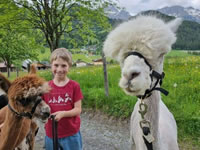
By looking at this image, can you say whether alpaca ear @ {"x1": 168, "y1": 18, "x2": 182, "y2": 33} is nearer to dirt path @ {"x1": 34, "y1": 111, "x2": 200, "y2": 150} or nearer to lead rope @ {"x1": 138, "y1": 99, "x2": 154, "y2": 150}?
lead rope @ {"x1": 138, "y1": 99, "x2": 154, "y2": 150}

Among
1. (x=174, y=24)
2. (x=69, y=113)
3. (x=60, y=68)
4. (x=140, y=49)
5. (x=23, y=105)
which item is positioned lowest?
(x=69, y=113)

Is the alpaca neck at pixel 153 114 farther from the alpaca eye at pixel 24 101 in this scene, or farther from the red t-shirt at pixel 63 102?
the alpaca eye at pixel 24 101

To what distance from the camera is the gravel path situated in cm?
418

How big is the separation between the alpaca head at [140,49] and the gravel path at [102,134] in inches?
120

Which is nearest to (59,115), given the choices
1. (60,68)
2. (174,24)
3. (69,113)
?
(69,113)

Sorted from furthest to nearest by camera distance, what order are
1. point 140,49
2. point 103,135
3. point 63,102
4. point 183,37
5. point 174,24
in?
point 183,37, point 103,135, point 63,102, point 174,24, point 140,49

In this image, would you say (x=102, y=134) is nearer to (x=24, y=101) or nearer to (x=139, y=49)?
(x=24, y=101)

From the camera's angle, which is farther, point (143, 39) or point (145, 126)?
point (145, 126)

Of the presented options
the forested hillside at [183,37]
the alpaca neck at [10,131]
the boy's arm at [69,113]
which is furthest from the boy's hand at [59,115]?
the forested hillside at [183,37]

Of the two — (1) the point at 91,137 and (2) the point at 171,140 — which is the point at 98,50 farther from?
(2) the point at 171,140

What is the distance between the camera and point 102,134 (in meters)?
4.69

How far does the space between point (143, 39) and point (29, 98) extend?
1.39 metres

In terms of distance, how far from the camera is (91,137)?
183 inches

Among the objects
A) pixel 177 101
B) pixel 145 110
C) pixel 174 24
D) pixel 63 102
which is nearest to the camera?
pixel 145 110
